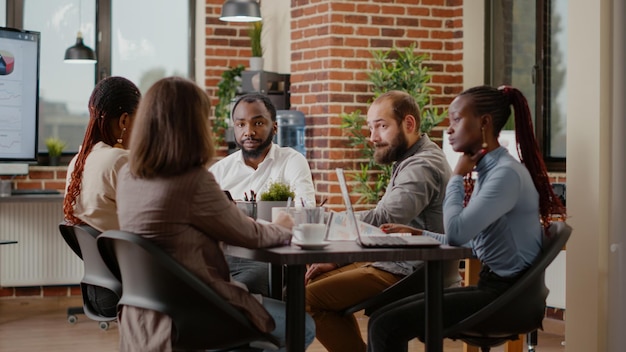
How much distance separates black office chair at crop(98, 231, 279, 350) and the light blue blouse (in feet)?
2.32

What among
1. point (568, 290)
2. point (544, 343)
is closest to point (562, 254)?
point (544, 343)

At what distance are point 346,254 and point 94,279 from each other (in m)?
1.10

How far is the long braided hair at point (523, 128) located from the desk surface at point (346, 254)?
0.44 metres

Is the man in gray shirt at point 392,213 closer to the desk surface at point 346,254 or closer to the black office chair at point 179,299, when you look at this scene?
the desk surface at point 346,254

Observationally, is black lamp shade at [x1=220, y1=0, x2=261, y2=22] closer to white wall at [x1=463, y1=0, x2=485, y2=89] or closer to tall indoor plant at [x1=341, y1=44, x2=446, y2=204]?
tall indoor plant at [x1=341, y1=44, x2=446, y2=204]

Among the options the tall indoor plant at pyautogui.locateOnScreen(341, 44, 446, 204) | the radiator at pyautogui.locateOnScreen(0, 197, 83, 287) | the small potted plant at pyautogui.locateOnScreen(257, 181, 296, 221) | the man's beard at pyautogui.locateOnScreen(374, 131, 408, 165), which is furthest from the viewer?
the radiator at pyautogui.locateOnScreen(0, 197, 83, 287)

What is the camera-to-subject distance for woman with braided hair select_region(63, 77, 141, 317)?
3402 millimetres

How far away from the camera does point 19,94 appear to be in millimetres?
6246

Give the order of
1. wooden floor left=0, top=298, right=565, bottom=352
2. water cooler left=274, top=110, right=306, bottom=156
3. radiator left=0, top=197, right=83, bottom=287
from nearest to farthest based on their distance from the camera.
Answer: wooden floor left=0, top=298, right=565, bottom=352, water cooler left=274, top=110, right=306, bottom=156, radiator left=0, top=197, right=83, bottom=287

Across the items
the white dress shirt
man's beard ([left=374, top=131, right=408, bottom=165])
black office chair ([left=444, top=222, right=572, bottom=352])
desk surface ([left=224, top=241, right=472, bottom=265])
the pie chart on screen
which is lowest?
black office chair ([left=444, top=222, right=572, bottom=352])

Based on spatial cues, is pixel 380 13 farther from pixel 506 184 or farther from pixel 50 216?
pixel 506 184

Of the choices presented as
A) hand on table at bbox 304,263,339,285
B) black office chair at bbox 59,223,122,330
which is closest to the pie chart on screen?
black office chair at bbox 59,223,122,330

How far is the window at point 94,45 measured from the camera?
7.09 m

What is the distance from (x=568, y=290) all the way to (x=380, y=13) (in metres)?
3.36
